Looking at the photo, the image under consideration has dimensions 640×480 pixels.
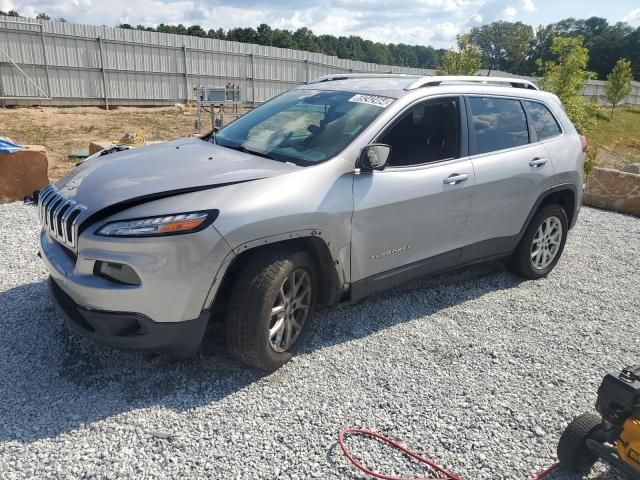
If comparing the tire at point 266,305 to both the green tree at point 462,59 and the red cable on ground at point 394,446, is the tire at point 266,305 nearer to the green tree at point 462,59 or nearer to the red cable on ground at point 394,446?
the red cable on ground at point 394,446

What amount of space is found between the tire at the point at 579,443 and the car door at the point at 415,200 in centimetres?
153

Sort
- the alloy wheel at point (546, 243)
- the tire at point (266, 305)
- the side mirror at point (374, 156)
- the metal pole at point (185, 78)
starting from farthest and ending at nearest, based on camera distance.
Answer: the metal pole at point (185, 78)
the alloy wheel at point (546, 243)
the side mirror at point (374, 156)
the tire at point (266, 305)

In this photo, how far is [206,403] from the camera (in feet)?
9.67

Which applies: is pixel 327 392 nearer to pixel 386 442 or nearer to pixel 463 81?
pixel 386 442

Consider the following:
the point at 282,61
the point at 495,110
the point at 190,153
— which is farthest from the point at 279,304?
the point at 282,61

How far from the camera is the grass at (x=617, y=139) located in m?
25.5

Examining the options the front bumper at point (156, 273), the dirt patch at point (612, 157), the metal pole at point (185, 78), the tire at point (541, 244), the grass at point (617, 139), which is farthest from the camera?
the grass at point (617, 139)

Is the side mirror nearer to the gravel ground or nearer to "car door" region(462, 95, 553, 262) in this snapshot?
"car door" region(462, 95, 553, 262)

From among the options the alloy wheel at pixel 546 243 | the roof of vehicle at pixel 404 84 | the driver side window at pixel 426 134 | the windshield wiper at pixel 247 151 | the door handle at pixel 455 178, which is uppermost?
the roof of vehicle at pixel 404 84

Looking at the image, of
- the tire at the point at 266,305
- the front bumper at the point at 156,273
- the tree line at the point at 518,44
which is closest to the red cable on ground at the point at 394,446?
the tire at the point at 266,305

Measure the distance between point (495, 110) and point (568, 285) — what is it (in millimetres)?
1959

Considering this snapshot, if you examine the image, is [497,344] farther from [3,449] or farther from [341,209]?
[3,449]

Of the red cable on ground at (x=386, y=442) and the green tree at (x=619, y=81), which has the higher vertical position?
the green tree at (x=619, y=81)

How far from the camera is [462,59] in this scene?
1523 centimetres
